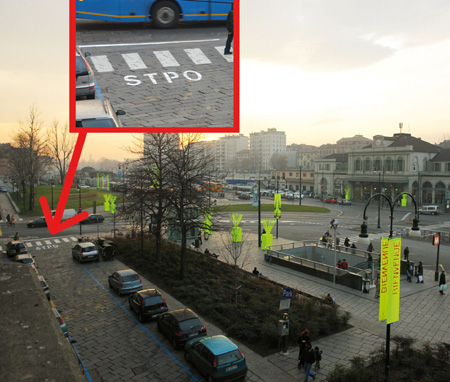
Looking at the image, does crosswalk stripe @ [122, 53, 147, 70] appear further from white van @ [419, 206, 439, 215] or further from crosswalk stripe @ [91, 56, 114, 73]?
white van @ [419, 206, 439, 215]

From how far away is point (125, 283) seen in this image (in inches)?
608

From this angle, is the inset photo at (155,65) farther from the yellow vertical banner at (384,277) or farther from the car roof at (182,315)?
the car roof at (182,315)

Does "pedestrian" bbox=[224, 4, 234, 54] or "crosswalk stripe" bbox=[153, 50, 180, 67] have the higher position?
"pedestrian" bbox=[224, 4, 234, 54]

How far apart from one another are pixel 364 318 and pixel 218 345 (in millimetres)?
7015

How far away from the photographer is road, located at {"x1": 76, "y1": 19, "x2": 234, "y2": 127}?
34.3 feet

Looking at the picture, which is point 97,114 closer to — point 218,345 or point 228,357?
point 218,345

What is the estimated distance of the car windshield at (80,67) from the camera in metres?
9.78

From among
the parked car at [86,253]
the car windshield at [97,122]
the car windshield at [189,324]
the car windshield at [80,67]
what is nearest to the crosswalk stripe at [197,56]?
the car windshield at [80,67]

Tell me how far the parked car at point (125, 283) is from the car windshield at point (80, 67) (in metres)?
9.18

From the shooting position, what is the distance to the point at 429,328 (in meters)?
12.4

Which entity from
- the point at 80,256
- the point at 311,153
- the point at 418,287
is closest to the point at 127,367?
the point at 80,256

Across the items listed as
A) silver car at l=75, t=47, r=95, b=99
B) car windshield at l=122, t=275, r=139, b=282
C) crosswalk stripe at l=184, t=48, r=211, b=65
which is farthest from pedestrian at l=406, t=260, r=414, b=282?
silver car at l=75, t=47, r=95, b=99

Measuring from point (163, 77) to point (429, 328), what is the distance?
12.7m

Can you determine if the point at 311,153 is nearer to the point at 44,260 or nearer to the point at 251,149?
the point at 251,149
